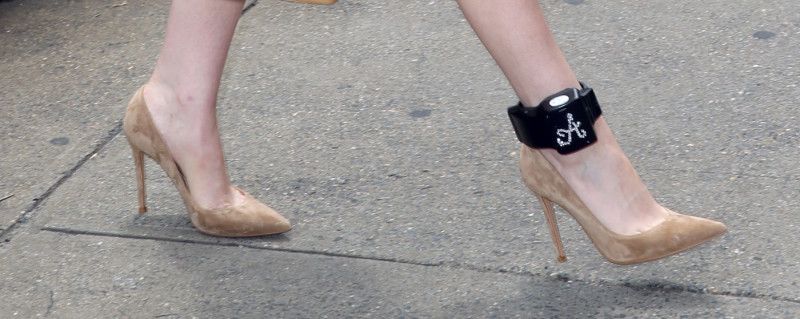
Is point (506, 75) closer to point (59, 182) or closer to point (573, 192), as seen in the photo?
point (573, 192)

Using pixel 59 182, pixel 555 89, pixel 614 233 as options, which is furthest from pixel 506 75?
pixel 59 182

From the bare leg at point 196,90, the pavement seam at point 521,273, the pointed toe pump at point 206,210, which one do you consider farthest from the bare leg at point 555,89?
the pointed toe pump at point 206,210

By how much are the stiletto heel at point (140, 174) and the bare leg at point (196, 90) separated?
0.50 ft

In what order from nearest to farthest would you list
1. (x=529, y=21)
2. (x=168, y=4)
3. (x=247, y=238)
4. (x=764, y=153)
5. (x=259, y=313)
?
(x=529, y=21) → (x=259, y=313) → (x=247, y=238) → (x=764, y=153) → (x=168, y=4)

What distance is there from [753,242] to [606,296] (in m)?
0.42

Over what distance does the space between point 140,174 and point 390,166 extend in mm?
677

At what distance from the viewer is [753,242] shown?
8.31 feet

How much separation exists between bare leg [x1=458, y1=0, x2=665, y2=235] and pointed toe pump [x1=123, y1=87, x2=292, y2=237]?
711 mm

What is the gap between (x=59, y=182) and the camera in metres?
3.04

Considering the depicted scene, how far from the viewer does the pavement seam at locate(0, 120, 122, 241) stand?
9.28 ft

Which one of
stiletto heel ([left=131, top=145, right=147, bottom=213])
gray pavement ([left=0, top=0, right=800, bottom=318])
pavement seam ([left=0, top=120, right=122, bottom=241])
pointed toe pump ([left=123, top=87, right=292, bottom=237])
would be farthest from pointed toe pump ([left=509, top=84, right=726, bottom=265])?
pavement seam ([left=0, top=120, right=122, bottom=241])

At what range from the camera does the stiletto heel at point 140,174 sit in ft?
8.94

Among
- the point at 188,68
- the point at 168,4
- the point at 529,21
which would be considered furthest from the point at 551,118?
the point at 168,4

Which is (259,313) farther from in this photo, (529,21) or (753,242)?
(753,242)
